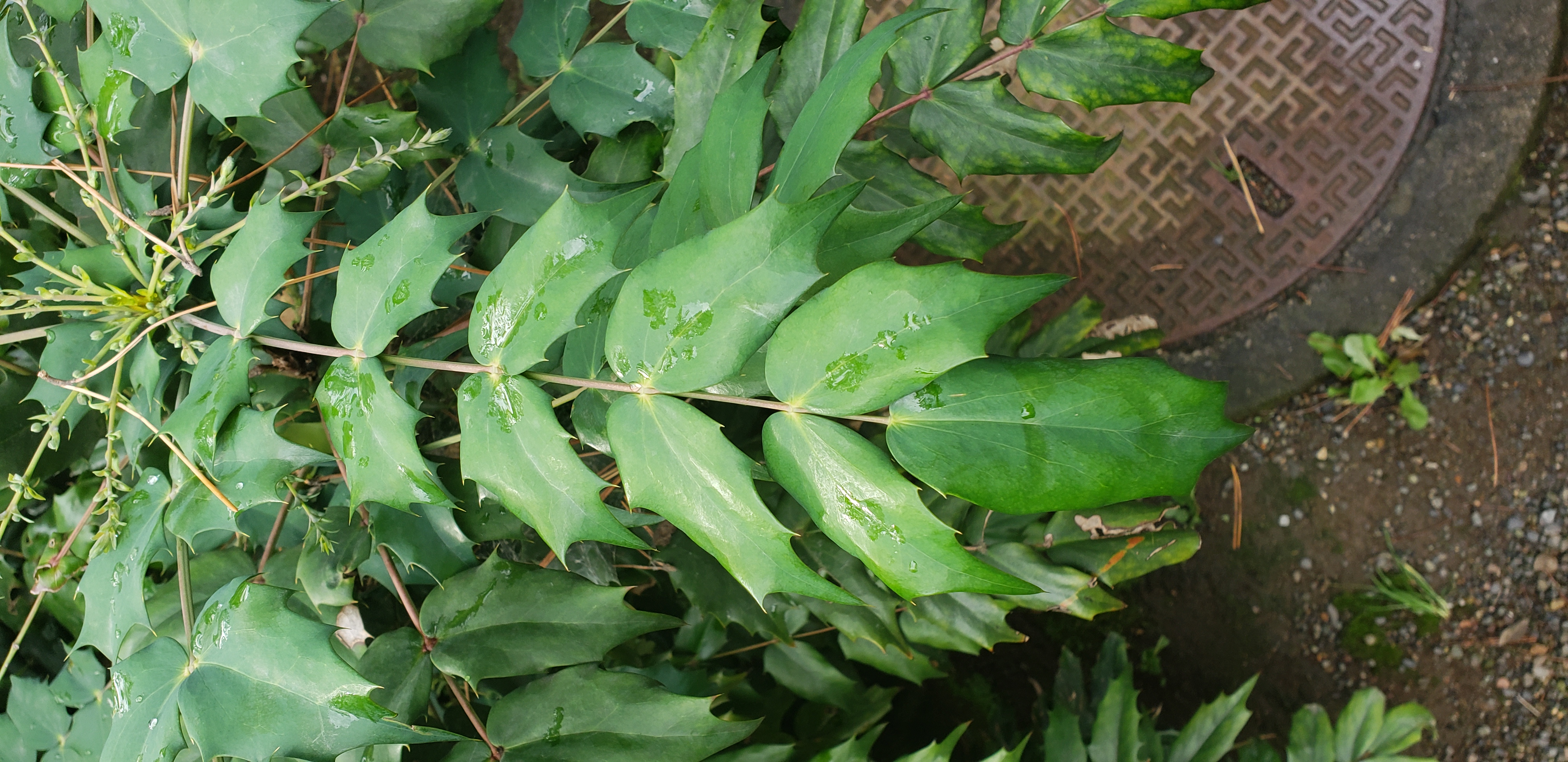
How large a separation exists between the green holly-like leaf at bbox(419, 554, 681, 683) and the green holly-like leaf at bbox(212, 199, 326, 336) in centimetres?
29

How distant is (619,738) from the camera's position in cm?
76

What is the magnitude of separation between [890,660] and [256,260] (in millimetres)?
889

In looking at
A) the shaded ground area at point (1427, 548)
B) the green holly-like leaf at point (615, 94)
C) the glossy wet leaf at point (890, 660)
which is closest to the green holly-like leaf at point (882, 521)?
the green holly-like leaf at point (615, 94)

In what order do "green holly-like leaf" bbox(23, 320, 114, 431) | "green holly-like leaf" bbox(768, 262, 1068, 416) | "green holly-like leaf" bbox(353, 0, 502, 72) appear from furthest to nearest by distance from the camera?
"green holly-like leaf" bbox(353, 0, 502, 72) < "green holly-like leaf" bbox(23, 320, 114, 431) < "green holly-like leaf" bbox(768, 262, 1068, 416)

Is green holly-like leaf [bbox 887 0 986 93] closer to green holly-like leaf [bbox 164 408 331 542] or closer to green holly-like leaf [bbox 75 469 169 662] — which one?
→ green holly-like leaf [bbox 164 408 331 542]

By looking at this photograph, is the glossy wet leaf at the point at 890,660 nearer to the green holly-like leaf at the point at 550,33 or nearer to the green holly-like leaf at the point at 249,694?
the green holly-like leaf at the point at 249,694

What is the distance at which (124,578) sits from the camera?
0.65m

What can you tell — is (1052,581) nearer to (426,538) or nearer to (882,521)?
(882,521)

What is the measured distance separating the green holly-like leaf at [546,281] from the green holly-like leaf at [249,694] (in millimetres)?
243

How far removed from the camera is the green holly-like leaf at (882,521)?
1.58ft

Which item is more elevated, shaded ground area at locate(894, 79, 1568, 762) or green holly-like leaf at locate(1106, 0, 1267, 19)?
green holly-like leaf at locate(1106, 0, 1267, 19)

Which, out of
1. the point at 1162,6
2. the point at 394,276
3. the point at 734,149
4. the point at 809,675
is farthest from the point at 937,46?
the point at 809,675

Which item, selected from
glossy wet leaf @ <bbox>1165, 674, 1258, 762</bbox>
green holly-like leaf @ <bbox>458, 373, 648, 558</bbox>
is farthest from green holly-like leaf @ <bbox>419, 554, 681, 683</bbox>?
glossy wet leaf @ <bbox>1165, 674, 1258, 762</bbox>

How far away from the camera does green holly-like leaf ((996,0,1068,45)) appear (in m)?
0.72
